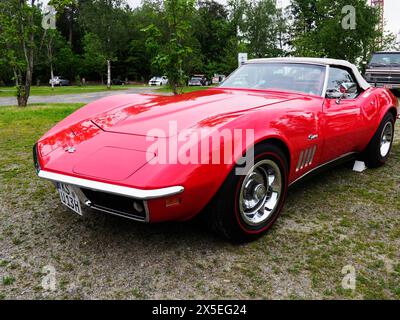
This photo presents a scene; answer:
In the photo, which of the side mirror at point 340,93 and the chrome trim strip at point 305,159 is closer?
the chrome trim strip at point 305,159

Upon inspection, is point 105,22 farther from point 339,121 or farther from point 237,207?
point 237,207

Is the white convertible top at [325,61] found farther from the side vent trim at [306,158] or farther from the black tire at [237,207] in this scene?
the black tire at [237,207]

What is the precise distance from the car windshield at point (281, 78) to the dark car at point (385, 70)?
1045cm

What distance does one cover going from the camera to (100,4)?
29594 millimetres

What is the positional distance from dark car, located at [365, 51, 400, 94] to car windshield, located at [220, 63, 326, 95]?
10452 millimetres

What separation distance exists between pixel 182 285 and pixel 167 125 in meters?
0.99

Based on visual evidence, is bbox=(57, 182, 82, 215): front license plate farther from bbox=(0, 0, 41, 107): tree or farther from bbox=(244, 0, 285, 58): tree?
bbox=(244, 0, 285, 58): tree

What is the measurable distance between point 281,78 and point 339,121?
2.27 feet

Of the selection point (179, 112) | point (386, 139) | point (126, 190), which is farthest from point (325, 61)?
point (126, 190)

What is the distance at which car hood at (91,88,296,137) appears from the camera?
2.29 m

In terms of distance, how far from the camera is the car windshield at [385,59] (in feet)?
41.7

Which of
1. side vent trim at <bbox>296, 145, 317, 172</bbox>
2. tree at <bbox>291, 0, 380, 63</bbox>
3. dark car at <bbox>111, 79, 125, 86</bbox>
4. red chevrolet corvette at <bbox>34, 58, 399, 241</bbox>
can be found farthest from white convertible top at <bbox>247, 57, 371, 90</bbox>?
dark car at <bbox>111, 79, 125, 86</bbox>

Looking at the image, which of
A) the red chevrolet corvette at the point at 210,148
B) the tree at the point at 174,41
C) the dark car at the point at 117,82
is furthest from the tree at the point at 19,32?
the dark car at the point at 117,82

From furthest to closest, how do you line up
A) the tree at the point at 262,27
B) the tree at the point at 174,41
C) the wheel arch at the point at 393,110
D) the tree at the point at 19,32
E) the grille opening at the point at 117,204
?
the tree at the point at 262,27 < the tree at the point at 19,32 < the tree at the point at 174,41 < the wheel arch at the point at 393,110 < the grille opening at the point at 117,204
